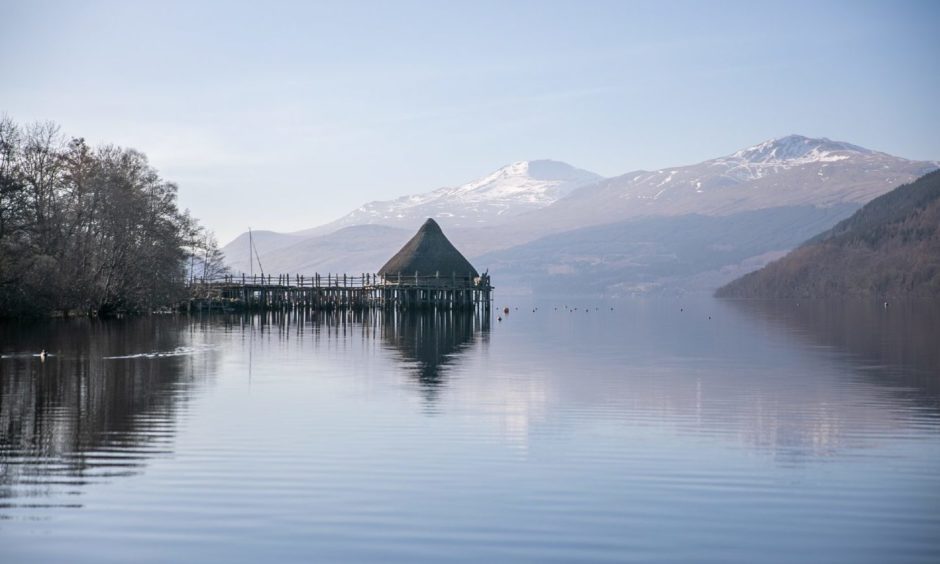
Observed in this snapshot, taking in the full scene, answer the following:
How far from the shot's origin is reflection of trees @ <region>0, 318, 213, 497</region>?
17422mm

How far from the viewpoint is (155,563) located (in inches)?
475

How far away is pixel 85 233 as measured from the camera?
68.6 m

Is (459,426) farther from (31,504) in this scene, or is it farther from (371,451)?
(31,504)

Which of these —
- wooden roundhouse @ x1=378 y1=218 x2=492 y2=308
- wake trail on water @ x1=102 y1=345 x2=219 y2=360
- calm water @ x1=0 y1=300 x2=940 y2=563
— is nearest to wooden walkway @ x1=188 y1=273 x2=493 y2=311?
wooden roundhouse @ x1=378 y1=218 x2=492 y2=308

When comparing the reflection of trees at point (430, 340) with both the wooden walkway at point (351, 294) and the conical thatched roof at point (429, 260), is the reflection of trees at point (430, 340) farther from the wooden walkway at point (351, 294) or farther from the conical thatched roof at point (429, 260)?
the conical thatched roof at point (429, 260)

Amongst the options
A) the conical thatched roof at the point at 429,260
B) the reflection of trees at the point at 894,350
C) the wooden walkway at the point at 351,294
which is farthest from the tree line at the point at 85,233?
Result: the reflection of trees at the point at 894,350

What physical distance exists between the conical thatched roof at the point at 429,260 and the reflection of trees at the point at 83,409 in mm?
51028

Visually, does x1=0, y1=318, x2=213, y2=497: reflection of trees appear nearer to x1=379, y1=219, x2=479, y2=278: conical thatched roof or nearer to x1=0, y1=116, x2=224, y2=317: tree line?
x1=0, y1=116, x2=224, y2=317: tree line

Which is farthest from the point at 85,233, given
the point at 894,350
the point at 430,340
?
the point at 894,350

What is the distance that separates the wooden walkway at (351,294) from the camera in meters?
92.1

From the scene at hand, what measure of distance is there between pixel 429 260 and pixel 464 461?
7702 centimetres

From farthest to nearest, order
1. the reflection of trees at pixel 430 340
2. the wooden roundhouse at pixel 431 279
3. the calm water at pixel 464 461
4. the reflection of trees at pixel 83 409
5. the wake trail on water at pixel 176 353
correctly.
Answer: the wooden roundhouse at pixel 431 279, the wake trail on water at pixel 176 353, the reflection of trees at pixel 430 340, the reflection of trees at pixel 83 409, the calm water at pixel 464 461

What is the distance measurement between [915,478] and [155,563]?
11.3 m

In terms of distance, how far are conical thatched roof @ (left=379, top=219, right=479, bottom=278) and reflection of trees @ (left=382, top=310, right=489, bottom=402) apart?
529 cm
